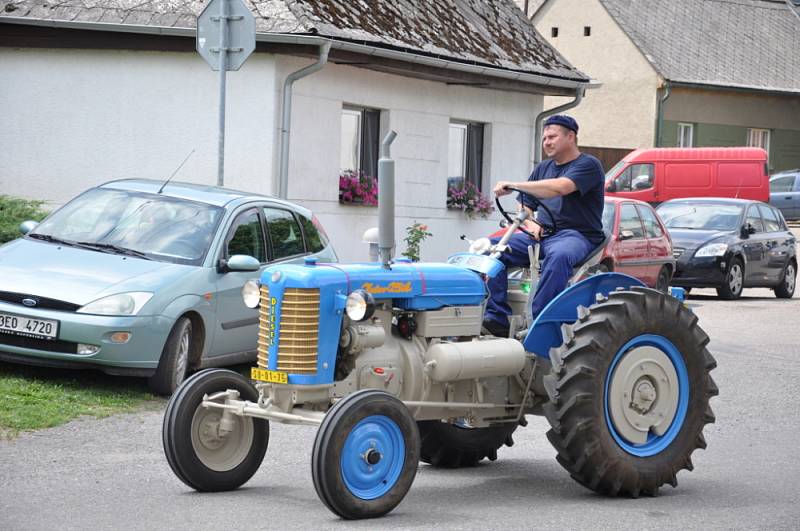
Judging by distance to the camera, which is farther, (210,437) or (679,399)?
(679,399)

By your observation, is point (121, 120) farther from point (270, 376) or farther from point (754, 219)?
point (270, 376)

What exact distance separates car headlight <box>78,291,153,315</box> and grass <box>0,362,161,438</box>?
0.66 metres

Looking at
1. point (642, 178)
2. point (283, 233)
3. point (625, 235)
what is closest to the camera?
point (283, 233)

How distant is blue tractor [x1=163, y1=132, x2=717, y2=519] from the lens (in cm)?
691

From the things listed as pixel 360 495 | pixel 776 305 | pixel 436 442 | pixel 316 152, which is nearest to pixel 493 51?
pixel 316 152

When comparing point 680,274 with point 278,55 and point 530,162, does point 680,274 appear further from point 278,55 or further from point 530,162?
point 278,55

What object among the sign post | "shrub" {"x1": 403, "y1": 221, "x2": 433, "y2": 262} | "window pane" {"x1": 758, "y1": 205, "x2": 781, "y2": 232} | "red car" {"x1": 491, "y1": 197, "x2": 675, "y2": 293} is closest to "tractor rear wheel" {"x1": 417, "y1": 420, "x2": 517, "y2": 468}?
the sign post

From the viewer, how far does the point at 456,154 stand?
22.9m

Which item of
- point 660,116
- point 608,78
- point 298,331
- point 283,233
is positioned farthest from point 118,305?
point 608,78

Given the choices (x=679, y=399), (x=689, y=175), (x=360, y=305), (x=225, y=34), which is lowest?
(x=679, y=399)

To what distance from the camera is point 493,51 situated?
73.3ft

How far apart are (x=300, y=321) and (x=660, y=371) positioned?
2.23 m

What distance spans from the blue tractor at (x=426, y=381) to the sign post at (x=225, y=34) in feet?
18.6

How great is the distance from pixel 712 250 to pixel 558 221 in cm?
1504
